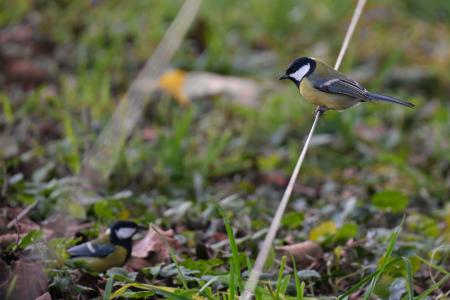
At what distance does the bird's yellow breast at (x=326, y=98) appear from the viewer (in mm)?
2641

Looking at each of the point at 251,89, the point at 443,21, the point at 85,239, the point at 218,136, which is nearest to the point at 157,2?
the point at 251,89

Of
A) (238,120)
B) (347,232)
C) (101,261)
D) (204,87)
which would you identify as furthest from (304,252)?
(204,87)

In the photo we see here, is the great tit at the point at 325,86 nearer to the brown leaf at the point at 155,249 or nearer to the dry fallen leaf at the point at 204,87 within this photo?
the brown leaf at the point at 155,249

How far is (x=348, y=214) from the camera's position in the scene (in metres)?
3.54

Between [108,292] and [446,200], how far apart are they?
2.52 meters

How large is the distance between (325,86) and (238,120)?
227cm

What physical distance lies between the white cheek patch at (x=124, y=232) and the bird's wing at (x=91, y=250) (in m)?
0.06

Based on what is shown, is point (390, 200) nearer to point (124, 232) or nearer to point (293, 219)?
point (293, 219)

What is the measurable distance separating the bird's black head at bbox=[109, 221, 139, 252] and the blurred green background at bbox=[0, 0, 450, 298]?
37 centimetres

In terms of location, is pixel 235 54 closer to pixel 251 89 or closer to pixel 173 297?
pixel 251 89

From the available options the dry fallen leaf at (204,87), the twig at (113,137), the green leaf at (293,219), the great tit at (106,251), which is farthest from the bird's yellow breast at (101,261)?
the dry fallen leaf at (204,87)

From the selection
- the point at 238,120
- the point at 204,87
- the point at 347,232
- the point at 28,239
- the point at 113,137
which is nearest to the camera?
the point at 28,239

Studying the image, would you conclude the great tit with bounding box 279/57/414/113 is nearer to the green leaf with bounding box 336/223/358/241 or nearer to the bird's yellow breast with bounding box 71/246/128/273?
the green leaf with bounding box 336/223/358/241

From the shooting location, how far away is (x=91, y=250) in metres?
2.50
